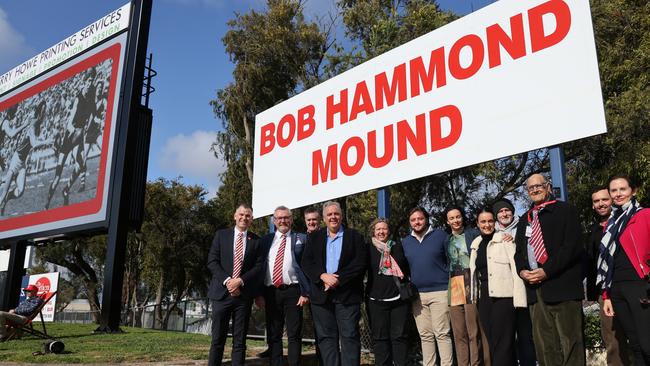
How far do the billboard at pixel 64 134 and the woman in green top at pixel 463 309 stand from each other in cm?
978

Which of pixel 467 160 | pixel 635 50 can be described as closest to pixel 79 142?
pixel 467 160

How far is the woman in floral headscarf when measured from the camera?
455cm

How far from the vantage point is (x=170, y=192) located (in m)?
27.8

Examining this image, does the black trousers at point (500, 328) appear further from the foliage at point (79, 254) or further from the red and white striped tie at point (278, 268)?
the foliage at point (79, 254)

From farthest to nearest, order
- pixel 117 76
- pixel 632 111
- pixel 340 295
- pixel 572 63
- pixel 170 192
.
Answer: pixel 170 192
pixel 117 76
pixel 632 111
pixel 572 63
pixel 340 295

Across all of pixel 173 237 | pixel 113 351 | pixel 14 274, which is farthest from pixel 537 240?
pixel 173 237

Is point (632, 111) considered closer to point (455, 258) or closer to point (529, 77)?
point (529, 77)

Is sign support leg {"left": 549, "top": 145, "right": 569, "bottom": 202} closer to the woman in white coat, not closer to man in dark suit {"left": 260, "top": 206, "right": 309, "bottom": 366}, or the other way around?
the woman in white coat

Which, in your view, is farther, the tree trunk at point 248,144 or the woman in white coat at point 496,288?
the tree trunk at point 248,144

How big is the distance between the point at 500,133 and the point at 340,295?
265 centimetres

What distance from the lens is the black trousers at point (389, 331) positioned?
179 inches

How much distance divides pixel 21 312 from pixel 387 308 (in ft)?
26.6

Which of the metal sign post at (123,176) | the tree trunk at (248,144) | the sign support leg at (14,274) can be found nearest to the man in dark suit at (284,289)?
the metal sign post at (123,176)

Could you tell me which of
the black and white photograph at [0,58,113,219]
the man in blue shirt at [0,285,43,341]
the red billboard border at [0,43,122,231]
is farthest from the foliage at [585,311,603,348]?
the black and white photograph at [0,58,113,219]
